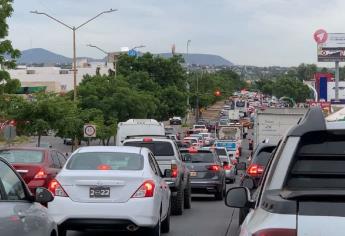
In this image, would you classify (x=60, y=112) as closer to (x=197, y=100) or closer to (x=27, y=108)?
(x=27, y=108)

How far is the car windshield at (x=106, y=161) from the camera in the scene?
496 inches

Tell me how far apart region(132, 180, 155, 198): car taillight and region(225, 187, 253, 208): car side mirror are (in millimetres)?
5997

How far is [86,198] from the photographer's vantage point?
39.2ft

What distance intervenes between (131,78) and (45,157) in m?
57.5

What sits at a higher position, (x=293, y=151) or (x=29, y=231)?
(x=293, y=151)

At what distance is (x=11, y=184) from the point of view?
24.6 feet

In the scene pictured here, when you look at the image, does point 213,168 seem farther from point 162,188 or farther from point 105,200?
point 105,200

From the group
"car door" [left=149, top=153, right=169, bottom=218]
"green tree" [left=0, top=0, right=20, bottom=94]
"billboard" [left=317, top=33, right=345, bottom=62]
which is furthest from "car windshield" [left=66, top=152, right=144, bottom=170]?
"billboard" [left=317, top=33, right=345, bottom=62]

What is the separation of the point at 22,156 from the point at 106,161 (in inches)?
187

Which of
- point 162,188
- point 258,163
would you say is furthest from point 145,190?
point 258,163

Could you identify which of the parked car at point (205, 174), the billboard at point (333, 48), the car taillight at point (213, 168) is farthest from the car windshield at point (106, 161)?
the billboard at point (333, 48)

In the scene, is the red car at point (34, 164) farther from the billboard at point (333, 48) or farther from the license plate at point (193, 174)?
the billboard at point (333, 48)

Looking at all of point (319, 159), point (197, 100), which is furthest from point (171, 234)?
point (197, 100)

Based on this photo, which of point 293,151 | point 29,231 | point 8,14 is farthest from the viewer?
point 8,14
